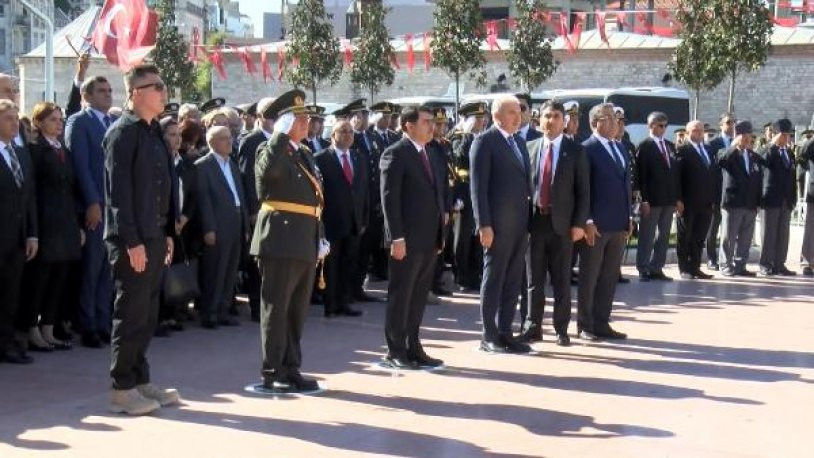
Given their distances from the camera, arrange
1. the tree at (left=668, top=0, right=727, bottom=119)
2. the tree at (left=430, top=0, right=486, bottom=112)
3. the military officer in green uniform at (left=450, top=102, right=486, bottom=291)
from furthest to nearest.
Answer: the tree at (left=430, top=0, right=486, bottom=112), the tree at (left=668, top=0, right=727, bottom=119), the military officer in green uniform at (left=450, top=102, right=486, bottom=291)

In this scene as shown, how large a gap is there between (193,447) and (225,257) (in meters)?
4.25

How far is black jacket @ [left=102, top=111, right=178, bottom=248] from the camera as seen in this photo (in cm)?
691

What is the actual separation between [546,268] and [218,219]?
2924mm

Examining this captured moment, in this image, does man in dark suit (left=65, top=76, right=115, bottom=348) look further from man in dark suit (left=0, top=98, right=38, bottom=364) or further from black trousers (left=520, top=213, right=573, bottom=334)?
black trousers (left=520, top=213, right=573, bottom=334)

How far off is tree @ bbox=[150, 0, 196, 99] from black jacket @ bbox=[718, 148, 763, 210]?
32.6 metres

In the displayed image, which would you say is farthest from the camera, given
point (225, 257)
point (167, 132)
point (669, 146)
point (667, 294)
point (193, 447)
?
point (669, 146)

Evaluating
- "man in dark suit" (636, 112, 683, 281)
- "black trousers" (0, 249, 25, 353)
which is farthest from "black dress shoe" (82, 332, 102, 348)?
"man in dark suit" (636, 112, 683, 281)

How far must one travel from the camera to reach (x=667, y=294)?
13.4 meters

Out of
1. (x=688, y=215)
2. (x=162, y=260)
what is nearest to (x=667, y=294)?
(x=688, y=215)

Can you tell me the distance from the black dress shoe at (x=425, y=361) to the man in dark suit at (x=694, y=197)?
22.1 ft

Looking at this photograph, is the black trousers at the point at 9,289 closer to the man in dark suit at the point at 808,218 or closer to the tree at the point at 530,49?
the man in dark suit at the point at 808,218

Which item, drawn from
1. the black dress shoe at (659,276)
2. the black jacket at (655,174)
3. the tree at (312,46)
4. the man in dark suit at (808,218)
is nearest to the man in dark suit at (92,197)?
the black jacket at (655,174)

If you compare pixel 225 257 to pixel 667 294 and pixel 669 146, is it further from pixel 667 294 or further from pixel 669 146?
pixel 669 146

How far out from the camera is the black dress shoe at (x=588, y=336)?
33.3 ft
